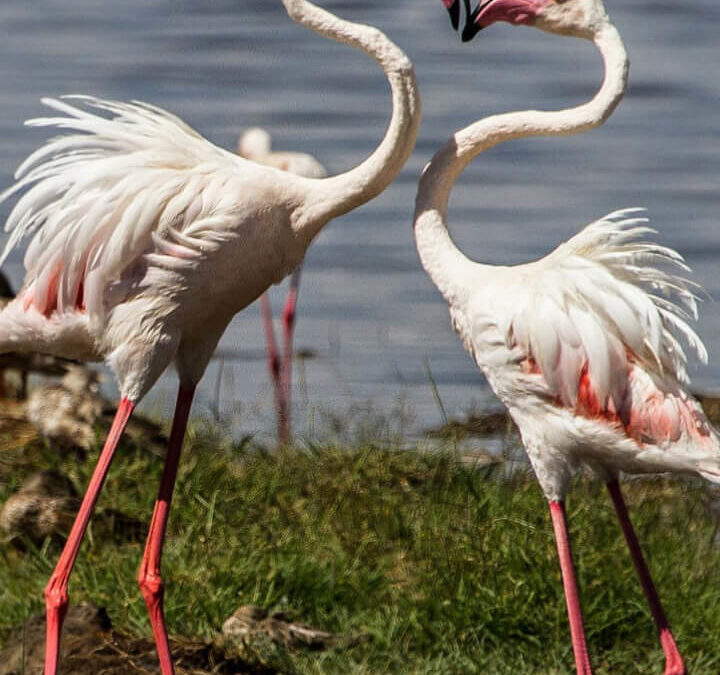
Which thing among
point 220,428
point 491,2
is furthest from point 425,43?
point 491,2

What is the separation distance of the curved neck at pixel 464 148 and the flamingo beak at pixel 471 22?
28cm

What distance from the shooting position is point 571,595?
5.23 meters

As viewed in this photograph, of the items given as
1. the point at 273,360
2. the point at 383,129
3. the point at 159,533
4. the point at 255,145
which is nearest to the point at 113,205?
the point at 159,533

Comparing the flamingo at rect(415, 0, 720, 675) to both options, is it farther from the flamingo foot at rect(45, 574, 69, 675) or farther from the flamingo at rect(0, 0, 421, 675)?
the flamingo foot at rect(45, 574, 69, 675)

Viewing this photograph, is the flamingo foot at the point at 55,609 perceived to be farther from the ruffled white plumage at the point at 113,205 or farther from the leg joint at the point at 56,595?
the ruffled white plumage at the point at 113,205

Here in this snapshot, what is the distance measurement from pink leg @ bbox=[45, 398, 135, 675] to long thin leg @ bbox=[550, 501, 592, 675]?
4.21 feet

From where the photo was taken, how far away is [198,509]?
6.40 m

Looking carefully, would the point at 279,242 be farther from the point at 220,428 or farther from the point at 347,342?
the point at 347,342

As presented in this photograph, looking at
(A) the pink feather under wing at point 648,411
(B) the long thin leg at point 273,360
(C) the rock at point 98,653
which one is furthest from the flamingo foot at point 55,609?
(B) the long thin leg at point 273,360

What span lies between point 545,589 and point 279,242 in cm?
147

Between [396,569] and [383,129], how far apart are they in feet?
28.2

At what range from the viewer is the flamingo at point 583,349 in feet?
17.0

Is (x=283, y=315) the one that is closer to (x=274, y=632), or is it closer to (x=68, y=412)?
(x=68, y=412)

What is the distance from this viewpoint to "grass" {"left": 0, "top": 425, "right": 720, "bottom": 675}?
5707 mm
